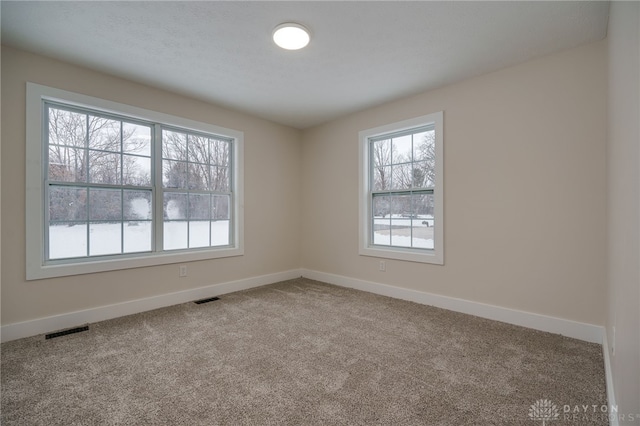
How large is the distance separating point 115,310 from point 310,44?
328cm

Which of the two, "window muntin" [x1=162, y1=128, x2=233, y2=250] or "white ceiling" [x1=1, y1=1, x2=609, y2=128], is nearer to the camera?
"white ceiling" [x1=1, y1=1, x2=609, y2=128]

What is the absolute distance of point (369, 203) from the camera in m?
4.14

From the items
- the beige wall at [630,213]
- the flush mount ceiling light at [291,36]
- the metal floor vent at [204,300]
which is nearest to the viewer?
the beige wall at [630,213]

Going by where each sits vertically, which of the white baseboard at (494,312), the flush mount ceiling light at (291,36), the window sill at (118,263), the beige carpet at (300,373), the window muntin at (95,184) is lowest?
the beige carpet at (300,373)

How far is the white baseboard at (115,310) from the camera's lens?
2.50 metres

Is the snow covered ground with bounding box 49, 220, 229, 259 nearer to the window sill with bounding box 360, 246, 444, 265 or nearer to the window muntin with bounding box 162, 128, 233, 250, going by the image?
the window muntin with bounding box 162, 128, 233, 250

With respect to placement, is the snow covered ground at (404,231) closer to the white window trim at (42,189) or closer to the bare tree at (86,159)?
the white window trim at (42,189)

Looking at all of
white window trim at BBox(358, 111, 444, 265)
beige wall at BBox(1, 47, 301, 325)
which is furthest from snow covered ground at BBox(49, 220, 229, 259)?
white window trim at BBox(358, 111, 444, 265)

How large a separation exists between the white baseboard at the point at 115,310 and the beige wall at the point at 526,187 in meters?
2.19

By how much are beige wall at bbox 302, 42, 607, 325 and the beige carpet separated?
47cm

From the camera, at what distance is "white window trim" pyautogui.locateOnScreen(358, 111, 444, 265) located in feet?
10.9

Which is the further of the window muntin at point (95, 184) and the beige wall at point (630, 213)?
the window muntin at point (95, 184)

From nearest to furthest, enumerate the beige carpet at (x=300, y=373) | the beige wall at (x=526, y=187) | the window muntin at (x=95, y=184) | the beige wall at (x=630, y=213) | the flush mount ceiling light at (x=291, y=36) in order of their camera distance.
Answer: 1. the beige wall at (x=630, y=213)
2. the beige carpet at (x=300, y=373)
3. the flush mount ceiling light at (x=291, y=36)
4. the beige wall at (x=526, y=187)
5. the window muntin at (x=95, y=184)

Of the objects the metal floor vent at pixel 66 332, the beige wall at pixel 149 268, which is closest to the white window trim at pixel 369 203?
the beige wall at pixel 149 268
